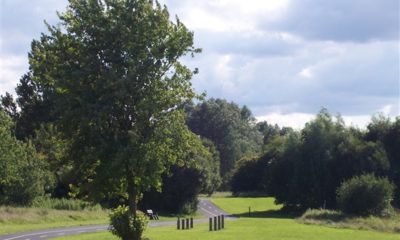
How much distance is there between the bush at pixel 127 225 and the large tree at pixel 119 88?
1380 mm

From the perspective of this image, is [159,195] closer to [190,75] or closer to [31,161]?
[31,161]

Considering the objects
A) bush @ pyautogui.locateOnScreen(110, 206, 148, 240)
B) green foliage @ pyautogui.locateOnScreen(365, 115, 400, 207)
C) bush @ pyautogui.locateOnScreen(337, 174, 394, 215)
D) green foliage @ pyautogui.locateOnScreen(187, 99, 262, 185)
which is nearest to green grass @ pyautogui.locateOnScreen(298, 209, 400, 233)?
bush @ pyautogui.locateOnScreen(337, 174, 394, 215)

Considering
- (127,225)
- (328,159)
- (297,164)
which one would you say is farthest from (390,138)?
(127,225)

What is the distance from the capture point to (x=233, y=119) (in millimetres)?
153750

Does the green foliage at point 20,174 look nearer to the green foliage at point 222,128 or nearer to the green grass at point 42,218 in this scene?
the green grass at point 42,218

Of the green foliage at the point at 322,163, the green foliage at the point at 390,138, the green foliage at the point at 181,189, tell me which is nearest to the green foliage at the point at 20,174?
the green foliage at the point at 181,189

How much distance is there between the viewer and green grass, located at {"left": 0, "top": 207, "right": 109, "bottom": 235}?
49328mm

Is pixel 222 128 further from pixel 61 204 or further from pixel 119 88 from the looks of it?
pixel 119 88

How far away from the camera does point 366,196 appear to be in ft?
214

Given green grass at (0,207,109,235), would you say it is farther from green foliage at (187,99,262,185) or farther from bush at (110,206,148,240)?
green foliage at (187,99,262,185)

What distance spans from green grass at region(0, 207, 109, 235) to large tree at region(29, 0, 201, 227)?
16.2 meters

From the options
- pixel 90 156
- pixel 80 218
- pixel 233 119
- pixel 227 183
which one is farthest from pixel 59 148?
pixel 233 119

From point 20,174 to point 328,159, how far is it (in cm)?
3875

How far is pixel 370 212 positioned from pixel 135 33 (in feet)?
140
